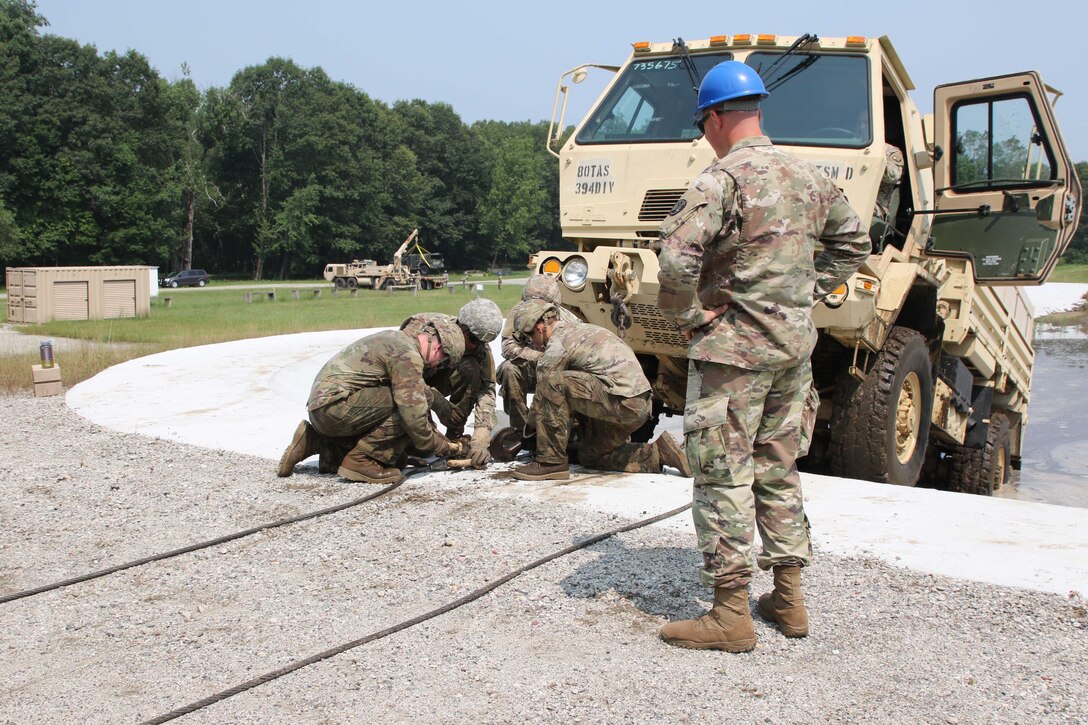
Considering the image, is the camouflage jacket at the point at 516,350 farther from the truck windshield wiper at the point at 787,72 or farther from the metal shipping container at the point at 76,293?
the metal shipping container at the point at 76,293

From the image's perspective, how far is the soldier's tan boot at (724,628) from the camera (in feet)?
12.1

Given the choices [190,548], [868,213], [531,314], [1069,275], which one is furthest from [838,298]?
[1069,275]

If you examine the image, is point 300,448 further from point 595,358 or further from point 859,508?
point 859,508

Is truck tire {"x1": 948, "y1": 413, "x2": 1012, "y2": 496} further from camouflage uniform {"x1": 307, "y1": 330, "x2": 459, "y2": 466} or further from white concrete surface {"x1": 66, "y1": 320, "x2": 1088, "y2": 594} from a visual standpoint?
camouflage uniform {"x1": 307, "y1": 330, "x2": 459, "y2": 466}

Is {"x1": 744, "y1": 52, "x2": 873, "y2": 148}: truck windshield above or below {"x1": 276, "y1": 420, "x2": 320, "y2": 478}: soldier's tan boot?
above

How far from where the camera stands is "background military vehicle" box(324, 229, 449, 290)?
4447 centimetres

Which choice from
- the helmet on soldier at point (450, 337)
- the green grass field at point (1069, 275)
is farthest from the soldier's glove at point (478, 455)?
the green grass field at point (1069, 275)

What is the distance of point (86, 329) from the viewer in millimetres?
20203

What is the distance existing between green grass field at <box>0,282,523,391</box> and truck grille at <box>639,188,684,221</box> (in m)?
8.61

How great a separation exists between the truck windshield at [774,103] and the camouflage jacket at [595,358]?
5.19 ft

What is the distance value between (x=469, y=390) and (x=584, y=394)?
1.15 metres

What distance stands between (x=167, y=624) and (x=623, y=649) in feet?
6.20

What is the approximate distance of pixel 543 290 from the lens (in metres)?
6.61

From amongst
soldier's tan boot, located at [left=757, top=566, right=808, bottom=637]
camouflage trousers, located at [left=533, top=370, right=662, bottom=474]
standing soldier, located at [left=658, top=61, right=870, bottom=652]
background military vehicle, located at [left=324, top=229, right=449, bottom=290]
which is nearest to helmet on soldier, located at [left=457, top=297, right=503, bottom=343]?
camouflage trousers, located at [left=533, top=370, right=662, bottom=474]
